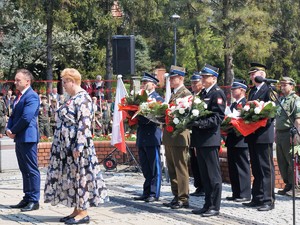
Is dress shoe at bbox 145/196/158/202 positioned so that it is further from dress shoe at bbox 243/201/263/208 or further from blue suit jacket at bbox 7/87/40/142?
blue suit jacket at bbox 7/87/40/142

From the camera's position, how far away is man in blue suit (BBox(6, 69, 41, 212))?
9203 millimetres

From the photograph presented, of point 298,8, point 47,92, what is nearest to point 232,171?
point 47,92

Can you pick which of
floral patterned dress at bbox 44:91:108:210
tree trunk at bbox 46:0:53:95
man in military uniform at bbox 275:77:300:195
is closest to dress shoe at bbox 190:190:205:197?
man in military uniform at bbox 275:77:300:195

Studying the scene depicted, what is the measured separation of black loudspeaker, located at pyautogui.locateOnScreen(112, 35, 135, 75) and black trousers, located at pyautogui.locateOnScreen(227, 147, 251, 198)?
3194 mm

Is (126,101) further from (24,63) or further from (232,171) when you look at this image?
(24,63)

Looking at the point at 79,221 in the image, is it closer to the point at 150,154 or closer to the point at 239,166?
the point at 150,154

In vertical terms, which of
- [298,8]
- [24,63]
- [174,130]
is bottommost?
[174,130]

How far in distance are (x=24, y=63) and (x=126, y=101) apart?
26147 mm

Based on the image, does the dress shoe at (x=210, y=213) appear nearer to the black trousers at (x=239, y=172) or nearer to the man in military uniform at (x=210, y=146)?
the man in military uniform at (x=210, y=146)

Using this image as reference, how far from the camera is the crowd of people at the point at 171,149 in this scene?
27.1ft

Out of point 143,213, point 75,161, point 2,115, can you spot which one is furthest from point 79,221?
point 2,115

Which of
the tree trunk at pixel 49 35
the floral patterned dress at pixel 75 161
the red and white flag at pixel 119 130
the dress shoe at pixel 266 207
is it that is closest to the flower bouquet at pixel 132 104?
the floral patterned dress at pixel 75 161

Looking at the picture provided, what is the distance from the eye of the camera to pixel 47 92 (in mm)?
21266

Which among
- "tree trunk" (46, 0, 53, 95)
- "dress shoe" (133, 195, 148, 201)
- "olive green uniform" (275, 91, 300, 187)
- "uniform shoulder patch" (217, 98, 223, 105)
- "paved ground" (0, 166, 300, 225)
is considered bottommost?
"paved ground" (0, 166, 300, 225)
